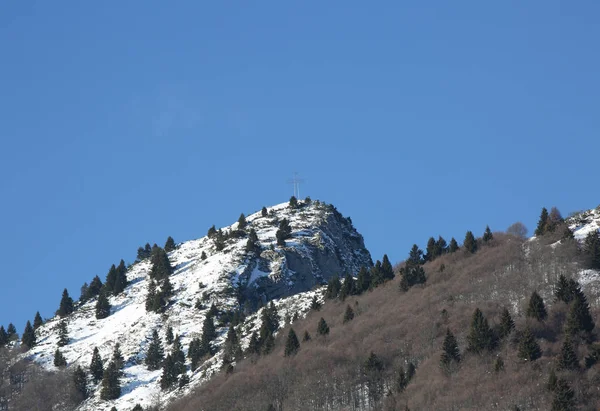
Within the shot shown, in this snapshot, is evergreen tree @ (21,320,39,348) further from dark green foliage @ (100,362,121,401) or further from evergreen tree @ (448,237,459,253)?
evergreen tree @ (448,237,459,253)

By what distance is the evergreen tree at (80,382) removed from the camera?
550 feet

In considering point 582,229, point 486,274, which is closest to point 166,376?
point 486,274

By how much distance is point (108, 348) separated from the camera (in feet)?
599

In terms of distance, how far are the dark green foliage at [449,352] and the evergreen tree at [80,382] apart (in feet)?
198

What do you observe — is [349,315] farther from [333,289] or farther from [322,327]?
[333,289]

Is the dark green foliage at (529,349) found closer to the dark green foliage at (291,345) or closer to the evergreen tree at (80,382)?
the dark green foliage at (291,345)

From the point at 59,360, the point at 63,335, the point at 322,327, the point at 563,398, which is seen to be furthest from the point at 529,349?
the point at 63,335

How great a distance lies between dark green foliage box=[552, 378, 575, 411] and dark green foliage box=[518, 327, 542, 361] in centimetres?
851

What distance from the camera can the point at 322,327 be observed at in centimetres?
15425

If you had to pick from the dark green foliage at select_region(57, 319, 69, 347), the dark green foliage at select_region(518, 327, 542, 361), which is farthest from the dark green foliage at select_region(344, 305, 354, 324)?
the dark green foliage at select_region(57, 319, 69, 347)

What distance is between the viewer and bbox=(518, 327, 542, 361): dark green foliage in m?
125

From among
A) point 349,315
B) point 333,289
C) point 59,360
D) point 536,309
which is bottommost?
point 536,309

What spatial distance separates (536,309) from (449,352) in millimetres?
12426

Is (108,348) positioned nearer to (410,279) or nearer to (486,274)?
(410,279)
